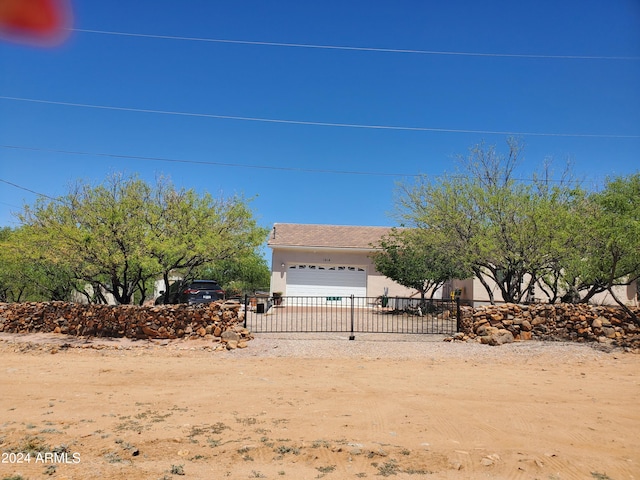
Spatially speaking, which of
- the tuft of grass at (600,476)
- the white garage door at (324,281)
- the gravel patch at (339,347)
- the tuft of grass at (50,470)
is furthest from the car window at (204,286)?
the tuft of grass at (600,476)

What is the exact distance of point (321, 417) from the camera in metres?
6.58

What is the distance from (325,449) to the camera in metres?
5.29

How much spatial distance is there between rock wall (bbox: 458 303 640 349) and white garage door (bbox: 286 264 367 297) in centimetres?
1299

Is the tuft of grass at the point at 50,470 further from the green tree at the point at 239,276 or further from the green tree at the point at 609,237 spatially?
the green tree at the point at 239,276

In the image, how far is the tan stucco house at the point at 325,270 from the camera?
26.6 m

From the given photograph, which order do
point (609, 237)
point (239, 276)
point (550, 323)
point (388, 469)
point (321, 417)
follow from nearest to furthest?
1. point (388, 469)
2. point (321, 417)
3. point (609, 237)
4. point (550, 323)
5. point (239, 276)

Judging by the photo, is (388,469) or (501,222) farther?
(501,222)

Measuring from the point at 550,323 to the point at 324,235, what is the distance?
645 inches

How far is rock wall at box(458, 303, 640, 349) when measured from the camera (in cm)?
1315

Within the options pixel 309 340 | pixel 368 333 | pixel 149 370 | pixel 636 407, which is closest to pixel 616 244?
pixel 636 407

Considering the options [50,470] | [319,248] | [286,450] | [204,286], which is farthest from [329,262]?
[50,470]

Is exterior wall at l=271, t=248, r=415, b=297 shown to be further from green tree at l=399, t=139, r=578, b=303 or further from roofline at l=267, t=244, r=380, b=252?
green tree at l=399, t=139, r=578, b=303

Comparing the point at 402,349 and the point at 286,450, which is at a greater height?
the point at 402,349

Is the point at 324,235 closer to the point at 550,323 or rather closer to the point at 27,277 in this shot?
the point at 27,277
